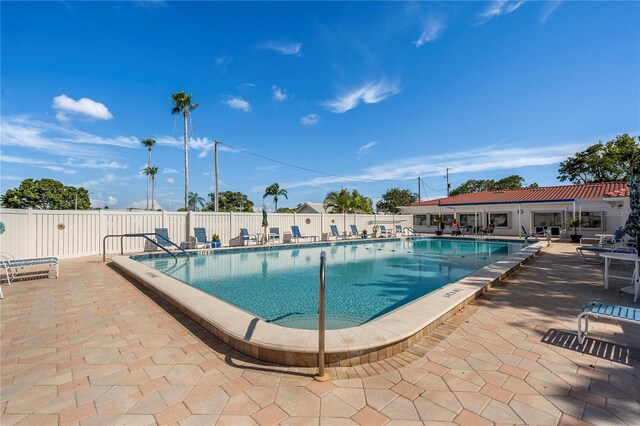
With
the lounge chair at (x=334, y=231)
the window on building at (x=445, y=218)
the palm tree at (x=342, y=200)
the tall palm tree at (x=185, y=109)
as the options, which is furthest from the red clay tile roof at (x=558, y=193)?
the tall palm tree at (x=185, y=109)

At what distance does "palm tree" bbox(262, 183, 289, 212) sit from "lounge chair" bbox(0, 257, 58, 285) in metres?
42.1

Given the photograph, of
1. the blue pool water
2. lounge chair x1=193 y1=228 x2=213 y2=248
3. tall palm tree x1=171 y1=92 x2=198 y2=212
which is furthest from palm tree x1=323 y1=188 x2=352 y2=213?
lounge chair x1=193 y1=228 x2=213 y2=248

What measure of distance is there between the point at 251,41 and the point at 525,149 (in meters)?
20.8

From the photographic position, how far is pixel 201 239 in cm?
1304

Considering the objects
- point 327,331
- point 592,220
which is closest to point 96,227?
point 327,331

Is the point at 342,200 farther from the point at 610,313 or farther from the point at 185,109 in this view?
the point at 610,313

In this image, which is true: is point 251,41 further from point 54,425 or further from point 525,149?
point 525,149

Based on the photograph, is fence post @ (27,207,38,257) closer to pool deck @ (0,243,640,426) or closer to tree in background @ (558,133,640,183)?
pool deck @ (0,243,640,426)

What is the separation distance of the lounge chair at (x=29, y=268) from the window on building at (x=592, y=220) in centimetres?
2695

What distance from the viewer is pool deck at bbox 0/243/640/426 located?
200cm

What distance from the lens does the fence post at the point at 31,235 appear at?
918 cm

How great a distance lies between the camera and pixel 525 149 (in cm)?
2131

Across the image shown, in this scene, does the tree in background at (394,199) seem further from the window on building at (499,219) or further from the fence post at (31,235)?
the fence post at (31,235)

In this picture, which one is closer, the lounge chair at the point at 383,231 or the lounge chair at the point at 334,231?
the lounge chair at the point at 334,231
